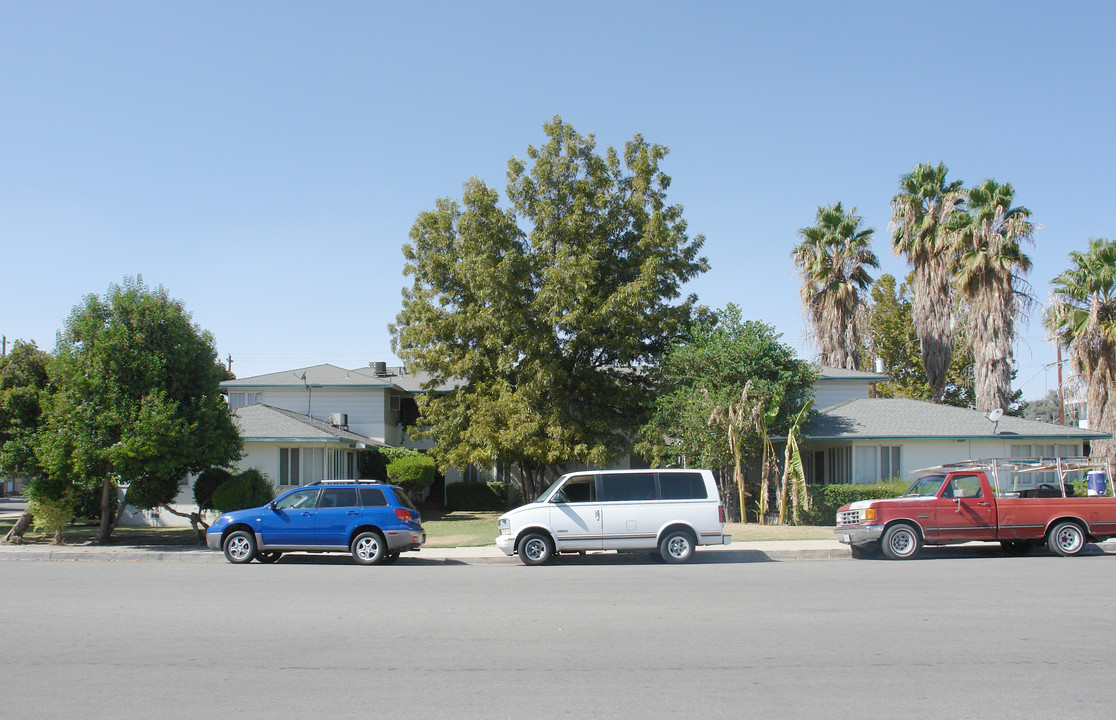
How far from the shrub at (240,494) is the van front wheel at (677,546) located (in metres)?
11.6

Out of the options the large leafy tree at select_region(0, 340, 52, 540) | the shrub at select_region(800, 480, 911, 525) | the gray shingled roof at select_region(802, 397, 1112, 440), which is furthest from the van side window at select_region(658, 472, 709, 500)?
the large leafy tree at select_region(0, 340, 52, 540)

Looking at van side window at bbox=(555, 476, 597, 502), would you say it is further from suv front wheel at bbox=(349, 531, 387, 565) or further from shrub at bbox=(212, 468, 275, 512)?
shrub at bbox=(212, 468, 275, 512)

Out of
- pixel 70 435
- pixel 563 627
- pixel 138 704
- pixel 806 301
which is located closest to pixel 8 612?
pixel 138 704

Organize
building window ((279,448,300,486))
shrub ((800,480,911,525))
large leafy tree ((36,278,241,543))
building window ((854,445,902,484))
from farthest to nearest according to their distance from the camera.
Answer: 1. building window ((279,448,300,486))
2. building window ((854,445,902,484))
3. shrub ((800,480,911,525))
4. large leafy tree ((36,278,241,543))

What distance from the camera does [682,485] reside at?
1628 centimetres

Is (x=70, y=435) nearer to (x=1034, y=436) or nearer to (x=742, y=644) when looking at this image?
(x=742, y=644)

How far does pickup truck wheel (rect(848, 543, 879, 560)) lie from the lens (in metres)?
17.3

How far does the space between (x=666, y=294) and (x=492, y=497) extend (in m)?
11.5

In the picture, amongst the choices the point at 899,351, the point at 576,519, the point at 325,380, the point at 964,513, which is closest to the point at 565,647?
the point at 576,519

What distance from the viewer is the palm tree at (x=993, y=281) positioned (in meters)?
31.6

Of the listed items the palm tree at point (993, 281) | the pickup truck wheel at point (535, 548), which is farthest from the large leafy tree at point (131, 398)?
the palm tree at point (993, 281)

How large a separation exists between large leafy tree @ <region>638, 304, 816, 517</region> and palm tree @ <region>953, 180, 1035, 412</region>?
31.2 ft

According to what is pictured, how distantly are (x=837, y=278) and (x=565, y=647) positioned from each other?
33.8m

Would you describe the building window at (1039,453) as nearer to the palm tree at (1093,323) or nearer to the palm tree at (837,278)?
the palm tree at (1093,323)
